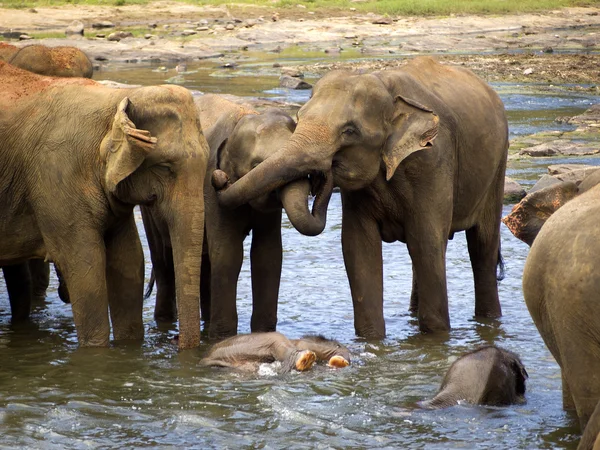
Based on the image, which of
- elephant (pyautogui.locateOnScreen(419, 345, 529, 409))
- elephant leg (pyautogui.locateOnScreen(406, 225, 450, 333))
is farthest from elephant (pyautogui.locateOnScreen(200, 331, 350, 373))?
elephant leg (pyautogui.locateOnScreen(406, 225, 450, 333))

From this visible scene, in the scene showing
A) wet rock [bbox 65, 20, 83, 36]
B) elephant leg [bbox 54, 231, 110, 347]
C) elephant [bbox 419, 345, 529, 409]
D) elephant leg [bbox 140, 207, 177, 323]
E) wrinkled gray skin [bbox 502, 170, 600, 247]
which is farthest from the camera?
wet rock [bbox 65, 20, 83, 36]

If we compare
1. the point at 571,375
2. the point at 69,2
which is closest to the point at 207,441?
the point at 571,375

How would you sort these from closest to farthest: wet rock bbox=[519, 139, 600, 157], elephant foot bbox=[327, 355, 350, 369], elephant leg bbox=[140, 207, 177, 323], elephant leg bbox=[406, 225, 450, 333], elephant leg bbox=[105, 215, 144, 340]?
elephant foot bbox=[327, 355, 350, 369]
elephant leg bbox=[105, 215, 144, 340]
elephant leg bbox=[406, 225, 450, 333]
elephant leg bbox=[140, 207, 177, 323]
wet rock bbox=[519, 139, 600, 157]

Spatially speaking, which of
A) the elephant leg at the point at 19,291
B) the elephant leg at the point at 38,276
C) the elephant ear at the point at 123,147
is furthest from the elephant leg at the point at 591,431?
the elephant leg at the point at 38,276

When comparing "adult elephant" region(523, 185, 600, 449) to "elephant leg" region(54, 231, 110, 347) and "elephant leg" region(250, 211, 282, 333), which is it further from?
"elephant leg" region(54, 231, 110, 347)

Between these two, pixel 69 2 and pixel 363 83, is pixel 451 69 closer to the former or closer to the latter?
pixel 363 83

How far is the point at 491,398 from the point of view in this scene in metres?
6.01

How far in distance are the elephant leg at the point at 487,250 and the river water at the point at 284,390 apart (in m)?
0.17

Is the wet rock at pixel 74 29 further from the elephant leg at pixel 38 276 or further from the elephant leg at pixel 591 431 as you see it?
the elephant leg at pixel 591 431

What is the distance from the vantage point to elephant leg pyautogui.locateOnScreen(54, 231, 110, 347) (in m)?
7.00

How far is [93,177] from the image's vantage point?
691 cm

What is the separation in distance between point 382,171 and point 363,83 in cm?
58

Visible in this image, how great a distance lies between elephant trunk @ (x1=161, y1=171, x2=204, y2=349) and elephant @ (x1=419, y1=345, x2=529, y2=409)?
157 centimetres

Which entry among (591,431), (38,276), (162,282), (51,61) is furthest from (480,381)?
(38,276)
